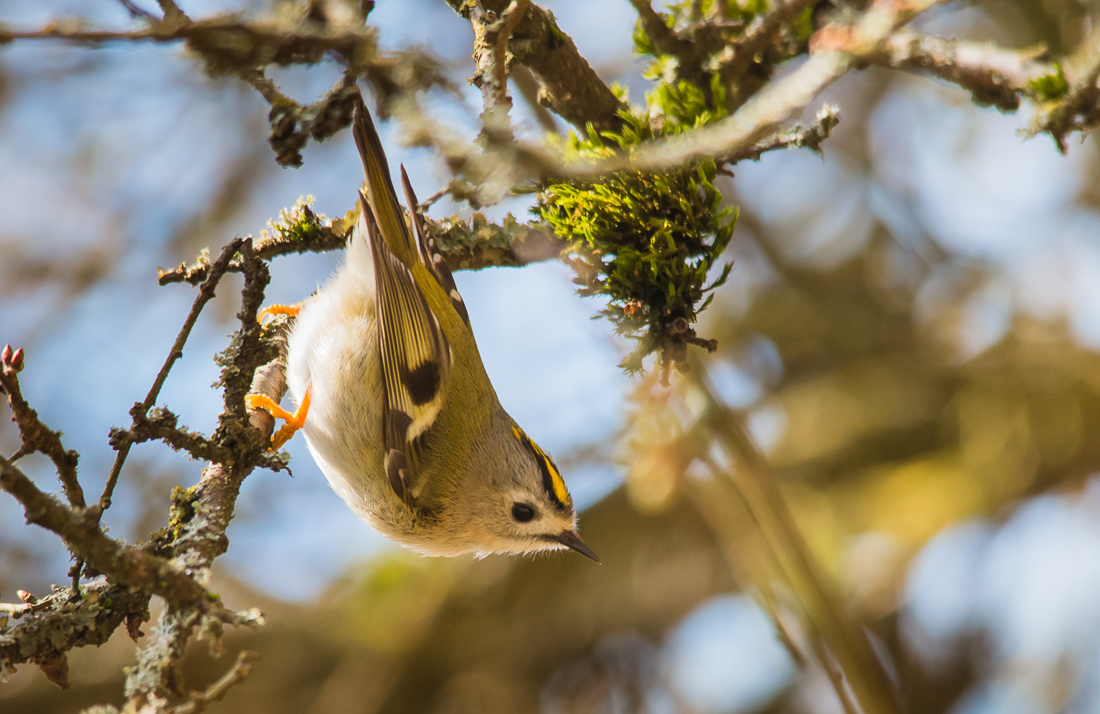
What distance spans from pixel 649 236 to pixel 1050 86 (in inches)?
30.8

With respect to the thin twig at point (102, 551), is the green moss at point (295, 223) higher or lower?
higher

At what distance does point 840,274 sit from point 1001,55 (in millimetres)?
2673

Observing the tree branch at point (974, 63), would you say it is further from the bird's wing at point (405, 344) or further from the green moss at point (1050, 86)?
the bird's wing at point (405, 344)

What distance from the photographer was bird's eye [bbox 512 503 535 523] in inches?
90.8

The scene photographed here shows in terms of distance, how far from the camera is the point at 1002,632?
11.3ft

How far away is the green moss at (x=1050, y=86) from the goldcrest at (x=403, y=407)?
135 centimetres

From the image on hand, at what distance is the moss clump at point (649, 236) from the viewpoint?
5.20 ft

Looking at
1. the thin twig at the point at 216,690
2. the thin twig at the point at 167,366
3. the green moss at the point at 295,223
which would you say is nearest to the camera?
the thin twig at the point at 216,690

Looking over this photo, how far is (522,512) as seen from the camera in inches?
91.1

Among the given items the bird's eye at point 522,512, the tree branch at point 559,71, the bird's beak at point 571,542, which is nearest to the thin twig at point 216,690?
the tree branch at point 559,71

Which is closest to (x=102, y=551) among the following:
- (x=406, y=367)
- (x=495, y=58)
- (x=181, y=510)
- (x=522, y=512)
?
(x=181, y=510)

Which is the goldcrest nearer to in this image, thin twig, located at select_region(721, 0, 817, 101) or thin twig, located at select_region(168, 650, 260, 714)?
thin twig, located at select_region(721, 0, 817, 101)

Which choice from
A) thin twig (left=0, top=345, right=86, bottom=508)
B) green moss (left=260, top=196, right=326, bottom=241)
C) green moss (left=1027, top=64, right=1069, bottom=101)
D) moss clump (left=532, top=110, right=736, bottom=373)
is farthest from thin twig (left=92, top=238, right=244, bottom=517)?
green moss (left=1027, top=64, right=1069, bottom=101)

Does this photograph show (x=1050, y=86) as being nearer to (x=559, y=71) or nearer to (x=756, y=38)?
(x=756, y=38)
